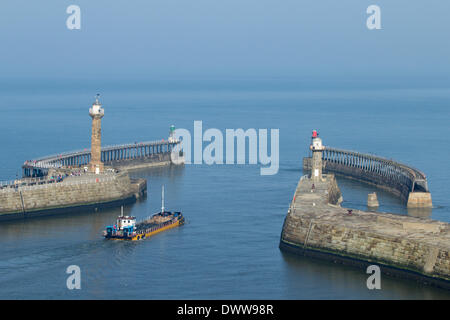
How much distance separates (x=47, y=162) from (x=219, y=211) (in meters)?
39.3

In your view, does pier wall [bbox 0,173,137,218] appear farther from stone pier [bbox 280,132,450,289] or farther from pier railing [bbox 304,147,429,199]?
pier railing [bbox 304,147,429,199]

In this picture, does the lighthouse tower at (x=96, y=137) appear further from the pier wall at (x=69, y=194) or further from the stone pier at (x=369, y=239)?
the stone pier at (x=369, y=239)

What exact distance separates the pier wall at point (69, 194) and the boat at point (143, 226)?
14.2 metres

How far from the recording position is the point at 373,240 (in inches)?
3821

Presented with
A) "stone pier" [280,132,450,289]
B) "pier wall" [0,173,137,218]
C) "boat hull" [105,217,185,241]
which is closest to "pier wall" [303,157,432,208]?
"stone pier" [280,132,450,289]

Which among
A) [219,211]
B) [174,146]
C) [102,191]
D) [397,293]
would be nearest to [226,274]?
[397,293]

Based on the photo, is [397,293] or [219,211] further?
[219,211]

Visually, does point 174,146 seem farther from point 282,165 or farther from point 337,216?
point 337,216

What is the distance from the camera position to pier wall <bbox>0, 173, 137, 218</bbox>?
12312 cm

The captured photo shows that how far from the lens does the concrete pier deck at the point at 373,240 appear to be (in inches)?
3580

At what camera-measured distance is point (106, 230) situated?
112m

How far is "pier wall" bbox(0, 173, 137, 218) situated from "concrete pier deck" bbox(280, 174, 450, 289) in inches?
1291

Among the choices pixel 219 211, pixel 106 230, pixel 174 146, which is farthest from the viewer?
pixel 174 146

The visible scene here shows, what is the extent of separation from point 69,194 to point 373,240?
49465mm
